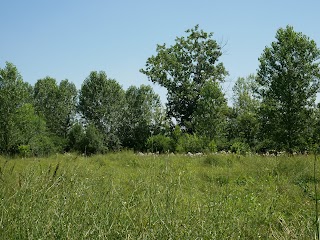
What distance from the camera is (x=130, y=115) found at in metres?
39.1

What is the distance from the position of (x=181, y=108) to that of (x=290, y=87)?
A: 1403cm

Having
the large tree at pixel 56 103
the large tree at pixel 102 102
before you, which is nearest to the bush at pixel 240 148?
the large tree at pixel 102 102

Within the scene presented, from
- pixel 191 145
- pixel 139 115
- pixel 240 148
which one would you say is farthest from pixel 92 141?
pixel 240 148

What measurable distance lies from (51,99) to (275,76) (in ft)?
97.6

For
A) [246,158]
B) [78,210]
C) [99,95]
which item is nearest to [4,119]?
[99,95]

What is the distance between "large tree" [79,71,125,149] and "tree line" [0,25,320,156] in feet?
0.38

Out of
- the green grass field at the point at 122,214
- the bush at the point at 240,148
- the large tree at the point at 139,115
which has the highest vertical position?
the large tree at the point at 139,115

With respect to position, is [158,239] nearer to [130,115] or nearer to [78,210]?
[78,210]

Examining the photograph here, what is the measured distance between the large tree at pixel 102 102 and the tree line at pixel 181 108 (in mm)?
115

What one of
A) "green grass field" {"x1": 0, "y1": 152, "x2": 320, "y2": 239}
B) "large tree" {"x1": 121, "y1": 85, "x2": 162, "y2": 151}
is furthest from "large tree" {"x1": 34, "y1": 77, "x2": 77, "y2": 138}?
"green grass field" {"x1": 0, "y1": 152, "x2": 320, "y2": 239}

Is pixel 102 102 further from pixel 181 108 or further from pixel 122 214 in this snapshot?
pixel 122 214

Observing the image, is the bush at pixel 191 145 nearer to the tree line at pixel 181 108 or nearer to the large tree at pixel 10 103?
the tree line at pixel 181 108

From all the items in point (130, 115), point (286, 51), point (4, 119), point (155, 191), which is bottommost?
point (155, 191)

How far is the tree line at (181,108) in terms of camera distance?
23.2 m
